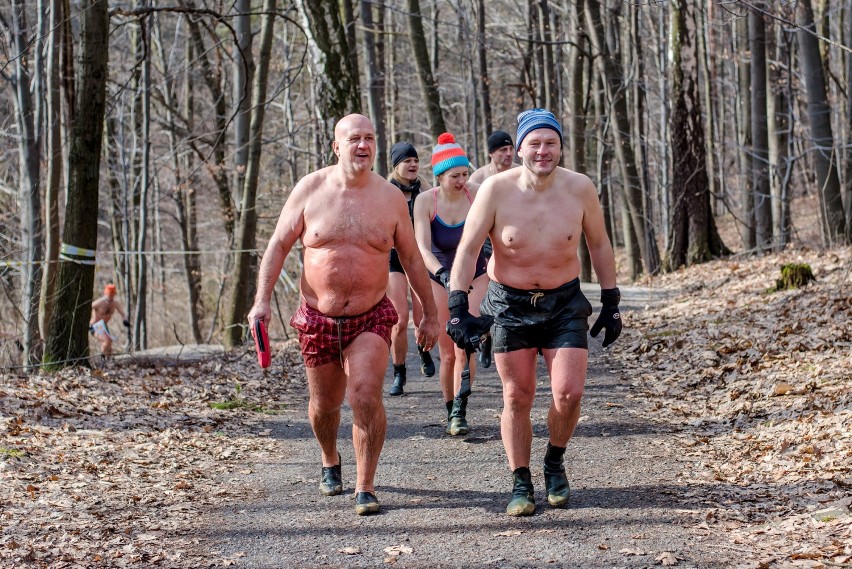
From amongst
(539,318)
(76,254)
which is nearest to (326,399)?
(539,318)

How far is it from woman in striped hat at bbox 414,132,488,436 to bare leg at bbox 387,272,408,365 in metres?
0.83

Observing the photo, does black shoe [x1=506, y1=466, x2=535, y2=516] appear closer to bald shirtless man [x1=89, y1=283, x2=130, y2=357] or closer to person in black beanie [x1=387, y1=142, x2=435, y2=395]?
person in black beanie [x1=387, y1=142, x2=435, y2=395]

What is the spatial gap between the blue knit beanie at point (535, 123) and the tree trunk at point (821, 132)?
11.8m

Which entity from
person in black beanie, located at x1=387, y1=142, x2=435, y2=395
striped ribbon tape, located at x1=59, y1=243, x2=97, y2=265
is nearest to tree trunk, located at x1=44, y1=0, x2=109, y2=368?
striped ribbon tape, located at x1=59, y1=243, x2=97, y2=265

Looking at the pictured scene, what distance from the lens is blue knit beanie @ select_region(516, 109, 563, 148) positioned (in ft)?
17.7

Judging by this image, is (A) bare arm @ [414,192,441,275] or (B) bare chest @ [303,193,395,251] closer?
(B) bare chest @ [303,193,395,251]

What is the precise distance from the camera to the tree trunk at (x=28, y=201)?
1121cm

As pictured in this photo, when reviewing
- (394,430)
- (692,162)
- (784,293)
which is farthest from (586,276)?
(394,430)

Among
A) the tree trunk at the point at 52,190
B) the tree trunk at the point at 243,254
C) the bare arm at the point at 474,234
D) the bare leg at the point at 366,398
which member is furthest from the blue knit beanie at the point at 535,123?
the tree trunk at the point at 243,254

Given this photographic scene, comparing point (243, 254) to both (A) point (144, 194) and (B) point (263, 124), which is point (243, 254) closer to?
(A) point (144, 194)

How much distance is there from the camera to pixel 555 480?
5.50 m

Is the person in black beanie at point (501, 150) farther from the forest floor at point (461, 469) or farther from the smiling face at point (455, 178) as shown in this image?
the forest floor at point (461, 469)

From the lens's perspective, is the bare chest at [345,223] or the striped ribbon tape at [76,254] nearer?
the bare chest at [345,223]

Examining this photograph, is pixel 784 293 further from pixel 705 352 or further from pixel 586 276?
pixel 586 276
